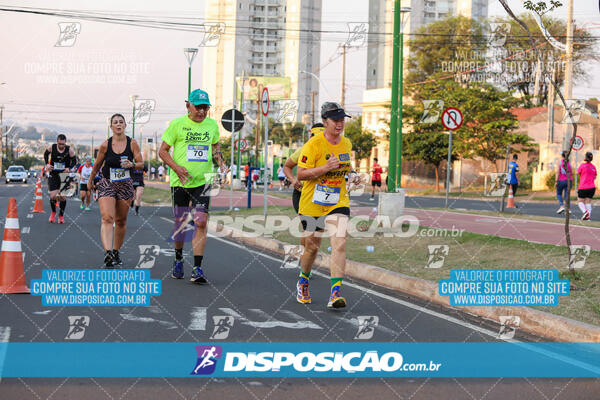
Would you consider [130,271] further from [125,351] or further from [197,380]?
[197,380]

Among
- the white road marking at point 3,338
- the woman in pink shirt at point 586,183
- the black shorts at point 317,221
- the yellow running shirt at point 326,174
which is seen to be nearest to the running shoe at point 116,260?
the black shorts at point 317,221

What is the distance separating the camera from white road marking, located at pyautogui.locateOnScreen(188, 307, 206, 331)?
249 inches

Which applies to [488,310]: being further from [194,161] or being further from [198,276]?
[194,161]

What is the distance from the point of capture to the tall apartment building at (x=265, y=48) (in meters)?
135

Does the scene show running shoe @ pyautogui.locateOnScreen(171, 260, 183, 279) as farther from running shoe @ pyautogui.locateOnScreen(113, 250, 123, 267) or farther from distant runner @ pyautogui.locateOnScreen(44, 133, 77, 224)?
distant runner @ pyautogui.locateOnScreen(44, 133, 77, 224)

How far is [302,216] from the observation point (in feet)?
25.4

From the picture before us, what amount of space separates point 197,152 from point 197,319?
2.84 metres

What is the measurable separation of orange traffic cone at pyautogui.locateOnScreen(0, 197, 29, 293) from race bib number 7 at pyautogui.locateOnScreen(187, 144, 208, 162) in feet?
6.67

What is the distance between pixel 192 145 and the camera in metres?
9.02

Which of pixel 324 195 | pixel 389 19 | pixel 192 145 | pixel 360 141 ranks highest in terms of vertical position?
pixel 389 19

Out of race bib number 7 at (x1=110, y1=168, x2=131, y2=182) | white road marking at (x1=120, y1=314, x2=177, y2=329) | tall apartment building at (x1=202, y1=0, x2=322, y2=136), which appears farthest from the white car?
tall apartment building at (x1=202, y1=0, x2=322, y2=136)

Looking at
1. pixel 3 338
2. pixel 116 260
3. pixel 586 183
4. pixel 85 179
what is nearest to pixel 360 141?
pixel 85 179

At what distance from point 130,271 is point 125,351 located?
3.90 metres

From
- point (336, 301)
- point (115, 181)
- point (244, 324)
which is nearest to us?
point (244, 324)
